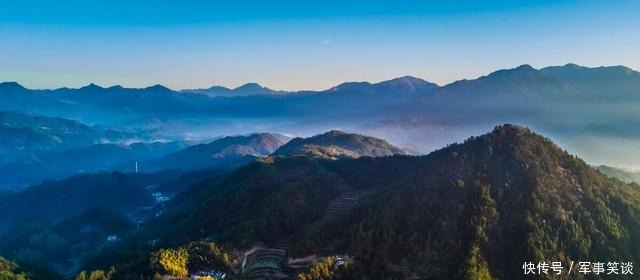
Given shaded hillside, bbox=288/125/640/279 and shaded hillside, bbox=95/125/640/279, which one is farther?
shaded hillside, bbox=95/125/640/279

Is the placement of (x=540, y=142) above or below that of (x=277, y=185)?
above

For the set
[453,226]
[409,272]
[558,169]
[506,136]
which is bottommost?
[409,272]

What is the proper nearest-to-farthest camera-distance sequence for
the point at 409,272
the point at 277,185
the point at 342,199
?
the point at 409,272 < the point at 342,199 < the point at 277,185

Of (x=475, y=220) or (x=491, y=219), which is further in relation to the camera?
(x=491, y=219)

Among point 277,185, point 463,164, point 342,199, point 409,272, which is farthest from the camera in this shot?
point 277,185

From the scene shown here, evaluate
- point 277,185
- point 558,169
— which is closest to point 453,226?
point 558,169

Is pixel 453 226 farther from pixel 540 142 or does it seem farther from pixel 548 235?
pixel 540 142

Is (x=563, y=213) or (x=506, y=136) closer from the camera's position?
(x=563, y=213)

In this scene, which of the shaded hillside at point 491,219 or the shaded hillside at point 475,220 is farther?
the shaded hillside at point 475,220
